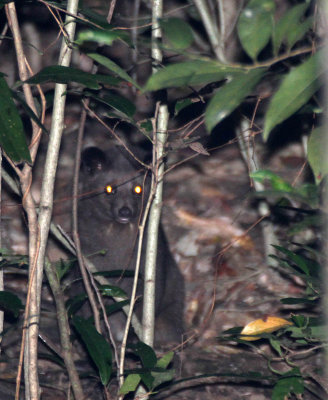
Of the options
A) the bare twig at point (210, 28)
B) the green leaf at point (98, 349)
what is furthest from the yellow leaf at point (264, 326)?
the bare twig at point (210, 28)

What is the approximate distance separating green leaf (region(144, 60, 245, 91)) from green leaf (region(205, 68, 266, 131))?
0.03 m

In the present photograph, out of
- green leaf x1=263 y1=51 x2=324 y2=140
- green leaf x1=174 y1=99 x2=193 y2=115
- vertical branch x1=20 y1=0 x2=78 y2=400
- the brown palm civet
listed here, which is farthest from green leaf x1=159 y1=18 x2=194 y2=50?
the brown palm civet

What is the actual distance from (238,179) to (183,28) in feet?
17.8

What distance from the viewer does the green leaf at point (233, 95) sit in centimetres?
129

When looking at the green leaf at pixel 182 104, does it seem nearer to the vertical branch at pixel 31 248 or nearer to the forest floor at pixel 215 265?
the vertical branch at pixel 31 248

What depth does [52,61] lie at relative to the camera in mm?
6762

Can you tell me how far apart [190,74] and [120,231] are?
156 inches

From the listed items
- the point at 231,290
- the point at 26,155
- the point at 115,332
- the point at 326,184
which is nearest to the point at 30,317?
the point at 26,155

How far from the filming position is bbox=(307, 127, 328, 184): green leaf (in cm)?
149

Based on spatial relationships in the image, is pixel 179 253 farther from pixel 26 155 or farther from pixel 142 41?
pixel 142 41

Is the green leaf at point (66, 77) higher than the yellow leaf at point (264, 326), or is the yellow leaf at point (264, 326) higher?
the green leaf at point (66, 77)

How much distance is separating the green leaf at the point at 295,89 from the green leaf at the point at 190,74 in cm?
11

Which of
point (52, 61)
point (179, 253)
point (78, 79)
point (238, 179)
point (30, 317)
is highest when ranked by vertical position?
point (52, 61)

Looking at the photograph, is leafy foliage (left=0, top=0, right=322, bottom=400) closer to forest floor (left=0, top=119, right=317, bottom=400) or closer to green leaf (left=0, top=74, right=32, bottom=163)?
green leaf (left=0, top=74, right=32, bottom=163)
